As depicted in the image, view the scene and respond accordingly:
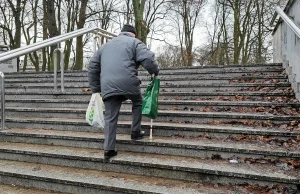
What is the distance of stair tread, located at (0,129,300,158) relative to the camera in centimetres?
309

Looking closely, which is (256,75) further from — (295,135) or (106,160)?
(106,160)

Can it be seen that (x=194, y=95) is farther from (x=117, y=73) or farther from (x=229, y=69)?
(x=117, y=73)

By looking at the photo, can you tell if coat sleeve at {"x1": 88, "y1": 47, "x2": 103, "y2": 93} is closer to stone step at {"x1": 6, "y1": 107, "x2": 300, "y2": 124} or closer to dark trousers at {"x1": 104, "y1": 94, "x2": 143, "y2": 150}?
dark trousers at {"x1": 104, "y1": 94, "x2": 143, "y2": 150}

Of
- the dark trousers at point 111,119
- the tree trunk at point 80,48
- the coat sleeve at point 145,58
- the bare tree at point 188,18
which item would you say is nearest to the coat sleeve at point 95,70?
the dark trousers at point 111,119

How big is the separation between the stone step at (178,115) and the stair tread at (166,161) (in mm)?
854

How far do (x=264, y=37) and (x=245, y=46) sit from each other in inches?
44.6

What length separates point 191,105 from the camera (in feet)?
15.0

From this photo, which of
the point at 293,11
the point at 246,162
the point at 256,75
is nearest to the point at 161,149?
the point at 246,162

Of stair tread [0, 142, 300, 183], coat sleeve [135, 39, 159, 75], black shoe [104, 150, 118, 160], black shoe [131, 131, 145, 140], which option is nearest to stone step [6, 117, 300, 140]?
black shoe [131, 131, 145, 140]

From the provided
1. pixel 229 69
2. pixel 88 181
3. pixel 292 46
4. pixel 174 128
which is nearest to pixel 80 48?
pixel 229 69

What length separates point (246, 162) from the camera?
310 centimetres

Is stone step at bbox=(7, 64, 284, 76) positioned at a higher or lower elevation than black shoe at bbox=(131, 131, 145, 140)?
higher

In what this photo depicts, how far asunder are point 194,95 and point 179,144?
1.72m

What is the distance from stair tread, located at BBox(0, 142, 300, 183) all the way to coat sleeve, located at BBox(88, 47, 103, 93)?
842mm
